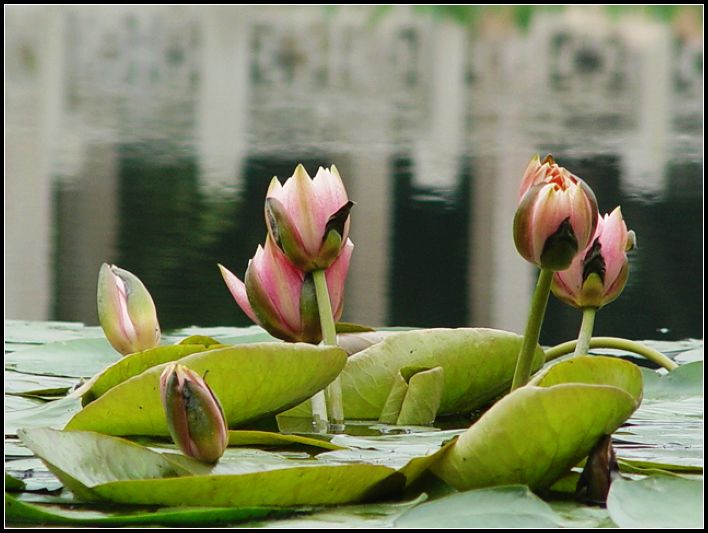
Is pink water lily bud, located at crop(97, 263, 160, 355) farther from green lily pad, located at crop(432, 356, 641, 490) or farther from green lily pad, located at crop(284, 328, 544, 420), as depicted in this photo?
green lily pad, located at crop(432, 356, 641, 490)

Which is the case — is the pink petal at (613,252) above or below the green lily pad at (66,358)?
above

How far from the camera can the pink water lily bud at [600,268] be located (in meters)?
1.22

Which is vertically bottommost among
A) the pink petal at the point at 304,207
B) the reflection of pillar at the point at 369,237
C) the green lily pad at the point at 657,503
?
the reflection of pillar at the point at 369,237

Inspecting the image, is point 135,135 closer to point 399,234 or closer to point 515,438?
point 399,234

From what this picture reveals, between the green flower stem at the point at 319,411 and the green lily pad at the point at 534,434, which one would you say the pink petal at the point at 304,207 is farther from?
the green lily pad at the point at 534,434

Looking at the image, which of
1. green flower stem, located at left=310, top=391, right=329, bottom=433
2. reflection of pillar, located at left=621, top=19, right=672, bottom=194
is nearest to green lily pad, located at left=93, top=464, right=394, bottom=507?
green flower stem, located at left=310, top=391, right=329, bottom=433

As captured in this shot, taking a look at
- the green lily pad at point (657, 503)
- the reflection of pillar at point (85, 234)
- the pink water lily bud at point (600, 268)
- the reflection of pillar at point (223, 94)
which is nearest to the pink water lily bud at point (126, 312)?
the pink water lily bud at point (600, 268)

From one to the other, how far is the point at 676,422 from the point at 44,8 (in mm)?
16542

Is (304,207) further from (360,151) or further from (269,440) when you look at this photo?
(360,151)

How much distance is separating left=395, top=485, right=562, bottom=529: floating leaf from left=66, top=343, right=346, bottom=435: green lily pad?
21 cm

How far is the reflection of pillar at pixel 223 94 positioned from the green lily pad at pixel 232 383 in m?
3.66

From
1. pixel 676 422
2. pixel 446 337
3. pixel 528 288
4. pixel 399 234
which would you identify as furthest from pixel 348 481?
pixel 399 234

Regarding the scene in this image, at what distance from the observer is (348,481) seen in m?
0.95

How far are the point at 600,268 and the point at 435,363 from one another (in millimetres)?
199
